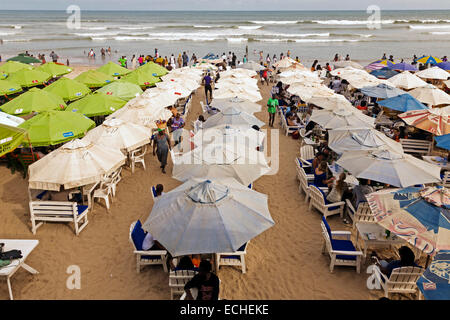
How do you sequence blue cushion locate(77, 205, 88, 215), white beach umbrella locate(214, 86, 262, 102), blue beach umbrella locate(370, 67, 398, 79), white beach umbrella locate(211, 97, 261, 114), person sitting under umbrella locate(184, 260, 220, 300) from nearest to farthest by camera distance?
person sitting under umbrella locate(184, 260, 220, 300) → blue cushion locate(77, 205, 88, 215) → white beach umbrella locate(211, 97, 261, 114) → white beach umbrella locate(214, 86, 262, 102) → blue beach umbrella locate(370, 67, 398, 79)

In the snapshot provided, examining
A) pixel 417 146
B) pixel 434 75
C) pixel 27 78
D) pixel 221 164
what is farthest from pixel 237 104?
pixel 434 75

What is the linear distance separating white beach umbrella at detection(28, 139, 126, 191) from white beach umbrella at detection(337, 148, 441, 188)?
5012 millimetres

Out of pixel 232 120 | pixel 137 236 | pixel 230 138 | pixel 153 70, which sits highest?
pixel 153 70

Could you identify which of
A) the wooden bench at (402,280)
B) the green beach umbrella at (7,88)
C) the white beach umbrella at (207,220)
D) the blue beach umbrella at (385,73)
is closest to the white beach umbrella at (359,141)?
the wooden bench at (402,280)

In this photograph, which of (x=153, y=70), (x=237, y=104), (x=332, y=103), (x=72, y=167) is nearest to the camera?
(x=72, y=167)

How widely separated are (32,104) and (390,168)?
33.6 feet

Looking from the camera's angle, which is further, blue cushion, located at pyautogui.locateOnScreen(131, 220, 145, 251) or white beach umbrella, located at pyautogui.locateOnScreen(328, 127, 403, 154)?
white beach umbrella, located at pyautogui.locateOnScreen(328, 127, 403, 154)

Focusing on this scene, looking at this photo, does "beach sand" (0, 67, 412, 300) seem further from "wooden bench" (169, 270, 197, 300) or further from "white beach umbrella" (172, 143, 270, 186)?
"white beach umbrella" (172, 143, 270, 186)

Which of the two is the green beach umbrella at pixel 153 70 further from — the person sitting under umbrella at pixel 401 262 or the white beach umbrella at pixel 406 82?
the person sitting under umbrella at pixel 401 262

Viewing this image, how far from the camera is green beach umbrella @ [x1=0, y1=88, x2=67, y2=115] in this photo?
10125 millimetres

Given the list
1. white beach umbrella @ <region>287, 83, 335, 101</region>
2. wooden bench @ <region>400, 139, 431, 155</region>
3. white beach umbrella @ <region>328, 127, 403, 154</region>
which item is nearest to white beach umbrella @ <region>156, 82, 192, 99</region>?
white beach umbrella @ <region>287, 83, 335, 101</region>

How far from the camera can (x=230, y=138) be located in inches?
295

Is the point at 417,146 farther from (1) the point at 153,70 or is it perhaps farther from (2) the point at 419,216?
(1) the point at 153,70

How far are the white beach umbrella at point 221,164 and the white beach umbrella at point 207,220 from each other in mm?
1174
